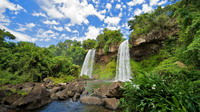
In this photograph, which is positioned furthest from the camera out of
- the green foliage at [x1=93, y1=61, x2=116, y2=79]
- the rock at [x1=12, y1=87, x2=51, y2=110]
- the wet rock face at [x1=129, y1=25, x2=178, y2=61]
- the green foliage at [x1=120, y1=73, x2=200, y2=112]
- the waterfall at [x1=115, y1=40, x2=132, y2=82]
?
the green foliage at [x1=93, y1=61, x2=116, y2=79]

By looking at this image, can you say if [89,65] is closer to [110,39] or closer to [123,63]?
[110,39]

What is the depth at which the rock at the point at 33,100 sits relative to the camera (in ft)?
17.4

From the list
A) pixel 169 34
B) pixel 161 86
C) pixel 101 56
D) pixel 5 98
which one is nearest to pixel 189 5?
pixel 161 86

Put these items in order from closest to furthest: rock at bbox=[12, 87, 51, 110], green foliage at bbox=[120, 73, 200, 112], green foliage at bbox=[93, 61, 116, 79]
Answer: green foliage at bbox=[120, 73, 200, 112], rock at bbox=[12, 87, 51, 110], green foliage at bbox=[93, 61, 116, 79]

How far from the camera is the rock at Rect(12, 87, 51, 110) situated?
530cm

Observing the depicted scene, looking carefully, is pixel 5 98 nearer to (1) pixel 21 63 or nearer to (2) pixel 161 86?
(2) pixel 161 86

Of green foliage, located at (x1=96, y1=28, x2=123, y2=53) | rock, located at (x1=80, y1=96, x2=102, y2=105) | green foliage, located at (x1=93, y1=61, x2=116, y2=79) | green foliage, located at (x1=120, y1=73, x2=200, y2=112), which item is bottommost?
rock, located at (x1=80, y1=96, x2=102, y2=105)

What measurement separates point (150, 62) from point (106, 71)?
1060cm

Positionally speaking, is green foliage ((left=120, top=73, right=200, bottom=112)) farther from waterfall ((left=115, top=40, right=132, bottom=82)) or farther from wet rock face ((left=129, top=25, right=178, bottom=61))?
waterfall ((left=115, top=40, right=132, bottom=82))

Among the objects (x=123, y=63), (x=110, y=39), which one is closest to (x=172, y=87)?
(x=123, y=63)

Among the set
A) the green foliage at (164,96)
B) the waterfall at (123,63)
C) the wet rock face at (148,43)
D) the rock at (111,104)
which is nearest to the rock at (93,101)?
the rock at (111,104)

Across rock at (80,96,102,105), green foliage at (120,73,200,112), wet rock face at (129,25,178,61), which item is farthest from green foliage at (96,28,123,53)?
green foliage at (120,73,200,112)

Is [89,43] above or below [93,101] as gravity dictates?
above

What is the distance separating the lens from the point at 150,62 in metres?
18.2
